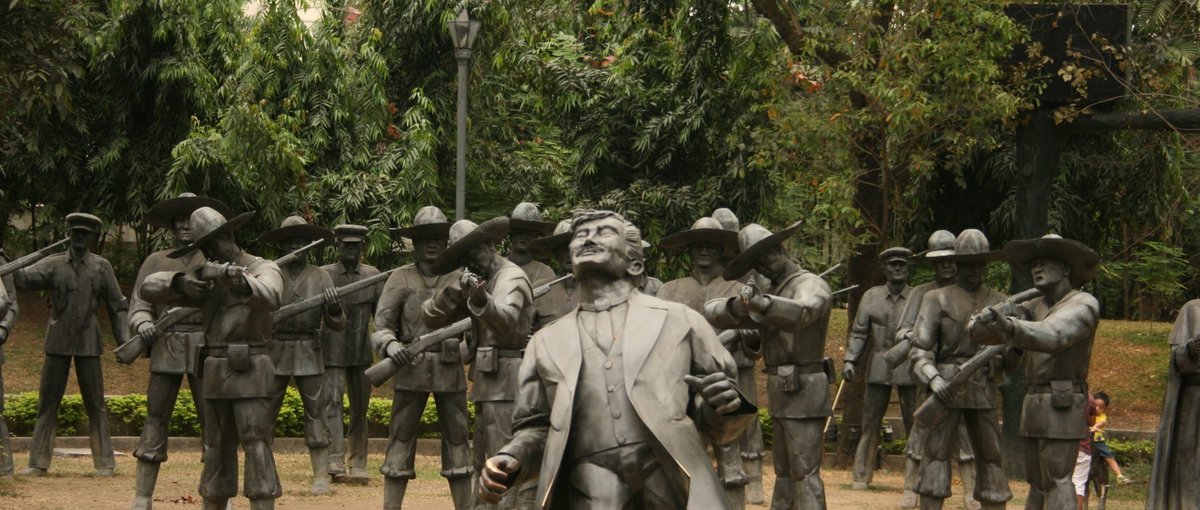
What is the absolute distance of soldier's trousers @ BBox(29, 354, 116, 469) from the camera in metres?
16.0

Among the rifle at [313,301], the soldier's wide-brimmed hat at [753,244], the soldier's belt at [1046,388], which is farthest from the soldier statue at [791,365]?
the rifle at [313,301]

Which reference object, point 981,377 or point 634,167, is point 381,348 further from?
point 634,167

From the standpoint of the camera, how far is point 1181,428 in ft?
41.2

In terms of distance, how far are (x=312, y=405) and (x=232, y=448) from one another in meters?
3.75

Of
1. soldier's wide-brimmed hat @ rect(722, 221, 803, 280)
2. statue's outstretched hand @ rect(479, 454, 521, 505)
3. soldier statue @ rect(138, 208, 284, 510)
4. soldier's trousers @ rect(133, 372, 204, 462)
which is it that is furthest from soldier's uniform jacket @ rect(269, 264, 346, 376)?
statue's outstretched hand @ rect(479, 454, 521, 505)

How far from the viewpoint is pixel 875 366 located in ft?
56.3

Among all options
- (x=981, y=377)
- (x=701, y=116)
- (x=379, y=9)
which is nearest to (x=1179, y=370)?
(x=981, y=377)

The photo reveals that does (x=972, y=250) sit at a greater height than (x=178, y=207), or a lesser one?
lesser

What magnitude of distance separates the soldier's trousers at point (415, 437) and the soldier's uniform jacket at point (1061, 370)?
146 inches

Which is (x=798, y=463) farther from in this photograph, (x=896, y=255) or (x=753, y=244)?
(x=896, y=255)

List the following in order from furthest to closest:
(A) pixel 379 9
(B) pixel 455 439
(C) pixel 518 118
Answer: (C) pixel 518 118, (A) pixel 379 9, (B) pixel 455 439

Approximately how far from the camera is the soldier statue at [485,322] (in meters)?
11.4

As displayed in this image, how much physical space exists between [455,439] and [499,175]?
39.0 feet

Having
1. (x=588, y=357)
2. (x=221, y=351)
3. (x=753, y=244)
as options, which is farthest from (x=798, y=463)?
(x=588, y=357)
